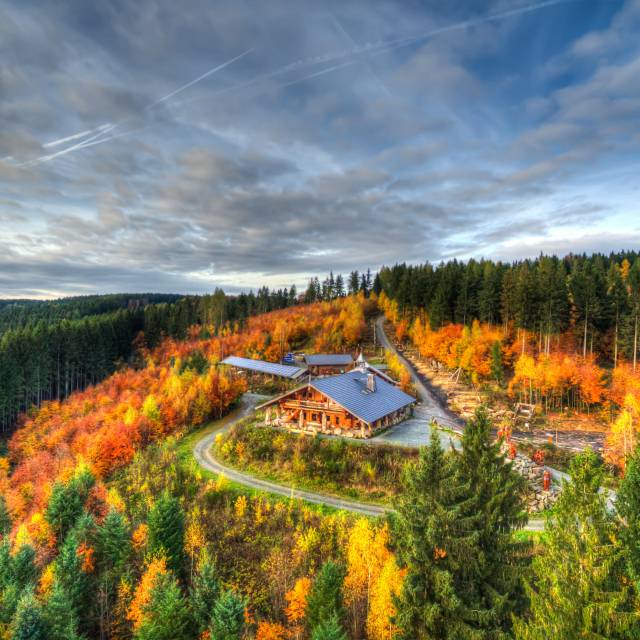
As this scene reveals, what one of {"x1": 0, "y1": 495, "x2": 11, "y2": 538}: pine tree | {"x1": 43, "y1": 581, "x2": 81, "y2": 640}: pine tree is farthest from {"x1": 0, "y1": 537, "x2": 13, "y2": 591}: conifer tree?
{"x1": 0, "y1": 495, "x2": 11, "y2": 538}: pine tree

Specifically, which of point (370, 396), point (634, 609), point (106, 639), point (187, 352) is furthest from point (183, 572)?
point (187, 352)

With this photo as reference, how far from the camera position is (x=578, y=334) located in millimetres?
60094

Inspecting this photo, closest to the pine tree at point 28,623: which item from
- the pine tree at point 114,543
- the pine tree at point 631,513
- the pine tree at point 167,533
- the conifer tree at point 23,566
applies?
the conifer tree at point 23,566

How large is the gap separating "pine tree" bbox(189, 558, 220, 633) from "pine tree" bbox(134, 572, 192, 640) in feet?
1.90

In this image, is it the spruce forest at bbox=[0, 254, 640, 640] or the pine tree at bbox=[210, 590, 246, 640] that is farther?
the pine tree at bbox=[210, 590, 246, 640]

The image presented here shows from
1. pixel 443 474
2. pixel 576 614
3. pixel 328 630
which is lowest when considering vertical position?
pixel 328 630

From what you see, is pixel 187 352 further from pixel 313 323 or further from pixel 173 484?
pixel 173 484

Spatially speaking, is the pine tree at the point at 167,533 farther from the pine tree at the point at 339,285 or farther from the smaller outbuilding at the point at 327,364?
the pine tree at the point at 339,285

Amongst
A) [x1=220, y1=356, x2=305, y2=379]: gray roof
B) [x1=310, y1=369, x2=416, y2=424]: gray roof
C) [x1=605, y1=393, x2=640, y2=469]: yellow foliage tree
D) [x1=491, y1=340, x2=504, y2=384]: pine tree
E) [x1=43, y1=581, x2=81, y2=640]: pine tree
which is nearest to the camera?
[x1=43, y1=581, x2=81, y2=640]: pine tree

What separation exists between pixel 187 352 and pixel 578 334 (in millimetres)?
72308

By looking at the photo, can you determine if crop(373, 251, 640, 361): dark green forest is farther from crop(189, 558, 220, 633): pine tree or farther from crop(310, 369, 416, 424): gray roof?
crop(189, 558, 220, 633): pine tree

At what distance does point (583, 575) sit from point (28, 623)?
27.4m

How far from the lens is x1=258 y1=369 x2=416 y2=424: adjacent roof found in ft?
118

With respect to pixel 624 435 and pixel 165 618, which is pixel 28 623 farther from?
pixel 624 435
